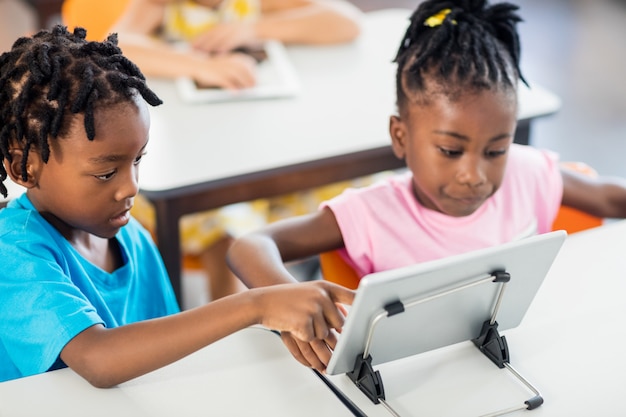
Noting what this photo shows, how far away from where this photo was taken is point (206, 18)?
8.94ft

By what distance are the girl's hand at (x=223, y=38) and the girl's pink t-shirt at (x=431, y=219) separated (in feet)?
2.99

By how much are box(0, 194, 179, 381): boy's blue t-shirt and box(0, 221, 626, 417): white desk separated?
6 cm

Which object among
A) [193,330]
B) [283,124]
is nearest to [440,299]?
[193,330]

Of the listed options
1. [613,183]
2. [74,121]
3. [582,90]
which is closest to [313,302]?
[74,121]

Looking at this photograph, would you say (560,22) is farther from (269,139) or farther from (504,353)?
(504,353)

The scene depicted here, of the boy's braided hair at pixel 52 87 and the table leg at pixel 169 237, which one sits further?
the table leg at pixel 169 237

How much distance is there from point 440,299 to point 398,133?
1.95ft

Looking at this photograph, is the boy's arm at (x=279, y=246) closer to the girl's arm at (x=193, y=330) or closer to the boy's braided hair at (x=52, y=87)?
the girl's arm at (x=193, y=330)

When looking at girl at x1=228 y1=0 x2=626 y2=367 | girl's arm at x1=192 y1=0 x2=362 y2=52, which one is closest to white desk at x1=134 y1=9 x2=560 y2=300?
girl's arm at x1=192 y1=0 x2=362 y2=52

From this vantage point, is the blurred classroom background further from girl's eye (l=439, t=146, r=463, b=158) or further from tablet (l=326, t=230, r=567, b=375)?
tablet (l=326, t=230, r=567, b=375)

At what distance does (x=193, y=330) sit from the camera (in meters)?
1.34

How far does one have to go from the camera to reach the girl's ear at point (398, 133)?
5.98ft

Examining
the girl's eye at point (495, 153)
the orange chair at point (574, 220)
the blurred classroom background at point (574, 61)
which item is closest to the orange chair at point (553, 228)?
the orange chair at point (574, 220)

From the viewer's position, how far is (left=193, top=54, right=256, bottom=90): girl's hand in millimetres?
2471
